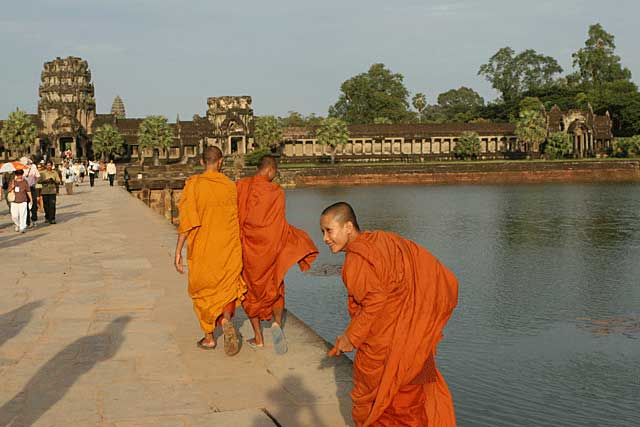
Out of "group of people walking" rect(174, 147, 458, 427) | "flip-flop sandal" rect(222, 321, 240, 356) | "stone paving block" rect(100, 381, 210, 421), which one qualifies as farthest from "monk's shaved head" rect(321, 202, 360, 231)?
"flip-flop sandal" rect(222, 321, 240, 356)

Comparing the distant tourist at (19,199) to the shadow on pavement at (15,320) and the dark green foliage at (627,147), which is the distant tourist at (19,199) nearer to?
the shadow on pavement at (15,320)

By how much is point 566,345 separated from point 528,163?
2425 inches

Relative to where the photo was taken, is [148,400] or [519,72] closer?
[148,400]

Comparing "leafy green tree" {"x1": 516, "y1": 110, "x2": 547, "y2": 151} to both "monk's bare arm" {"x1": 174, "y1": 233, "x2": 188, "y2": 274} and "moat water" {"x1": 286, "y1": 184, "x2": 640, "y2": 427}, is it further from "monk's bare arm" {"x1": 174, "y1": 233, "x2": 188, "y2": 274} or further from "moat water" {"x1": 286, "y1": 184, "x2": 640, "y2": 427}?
"monk's bare arm" {"x1": 174, "y1": 233, "x2": 188, "y2": 274}

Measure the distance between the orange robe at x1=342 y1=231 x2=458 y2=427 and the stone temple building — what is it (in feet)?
265

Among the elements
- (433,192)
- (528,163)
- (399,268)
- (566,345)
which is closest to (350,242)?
(399,268)

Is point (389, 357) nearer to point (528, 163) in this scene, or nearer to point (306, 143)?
point (528, 163)

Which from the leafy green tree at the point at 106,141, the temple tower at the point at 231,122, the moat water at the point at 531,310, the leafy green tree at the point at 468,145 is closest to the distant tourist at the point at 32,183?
the moat water at the point at 531,310

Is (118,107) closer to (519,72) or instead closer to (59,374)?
(519,72)

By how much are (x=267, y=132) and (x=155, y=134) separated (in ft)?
40.1

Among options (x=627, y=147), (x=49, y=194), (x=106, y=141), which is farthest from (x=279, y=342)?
(x=627, y=147)

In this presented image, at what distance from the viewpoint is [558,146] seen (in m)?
82.7

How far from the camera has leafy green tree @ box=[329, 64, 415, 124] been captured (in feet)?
401

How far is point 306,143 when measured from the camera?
9169 cm
